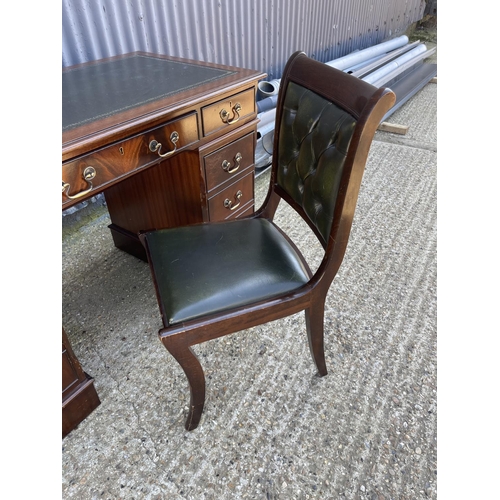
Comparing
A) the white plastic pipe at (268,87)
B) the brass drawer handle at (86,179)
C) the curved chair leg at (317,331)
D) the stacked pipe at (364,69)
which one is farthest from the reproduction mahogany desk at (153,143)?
the white plastic pipe at (268,87)

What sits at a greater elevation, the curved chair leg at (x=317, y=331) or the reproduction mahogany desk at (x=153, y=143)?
the reproduction mahogany desk at (x=153, y=143)

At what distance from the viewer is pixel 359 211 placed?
243 centimetres

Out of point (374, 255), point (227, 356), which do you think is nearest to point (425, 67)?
point (374, 255)

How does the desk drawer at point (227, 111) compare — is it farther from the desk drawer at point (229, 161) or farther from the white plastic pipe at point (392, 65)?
the white plastic pipe at point (392, 65)

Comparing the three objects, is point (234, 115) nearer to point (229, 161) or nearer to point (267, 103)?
point (229, 161)

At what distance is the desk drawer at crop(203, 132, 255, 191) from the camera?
147cm

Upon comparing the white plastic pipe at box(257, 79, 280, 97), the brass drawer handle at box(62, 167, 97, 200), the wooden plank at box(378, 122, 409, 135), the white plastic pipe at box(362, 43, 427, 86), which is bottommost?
the wooden plank at box(378, 122, 409, 135)

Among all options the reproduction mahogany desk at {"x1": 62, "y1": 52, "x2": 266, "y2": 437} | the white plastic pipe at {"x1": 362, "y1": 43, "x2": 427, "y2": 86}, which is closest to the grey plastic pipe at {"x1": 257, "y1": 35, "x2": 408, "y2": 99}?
the white plastic pipe at {"x1": 362, "y1": 43, "x2": 427, "y2": 86}

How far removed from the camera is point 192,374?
1.11 meters

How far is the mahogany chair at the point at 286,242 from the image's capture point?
0.93 meters

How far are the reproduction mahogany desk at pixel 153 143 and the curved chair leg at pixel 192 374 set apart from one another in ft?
1.18

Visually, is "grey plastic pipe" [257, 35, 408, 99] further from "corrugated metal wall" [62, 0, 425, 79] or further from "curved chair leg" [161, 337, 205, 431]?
"curved chair leg" [161, 337, 205, 431]

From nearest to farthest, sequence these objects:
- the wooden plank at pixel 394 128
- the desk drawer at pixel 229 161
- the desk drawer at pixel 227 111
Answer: the desk drawer at pixel 227 111 → the desk drawer at pixel 229 161 → the wooden plank at pixel 394 128

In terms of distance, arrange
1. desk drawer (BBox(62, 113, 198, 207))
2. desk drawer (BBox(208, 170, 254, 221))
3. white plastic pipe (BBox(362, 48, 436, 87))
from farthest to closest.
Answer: white plastic pipe (BBox(362, 48, 436, 87))
desk drawer (BBox(208, 170, 254, 221))
desk drawer (BBox(62, 113, 198, 207))
